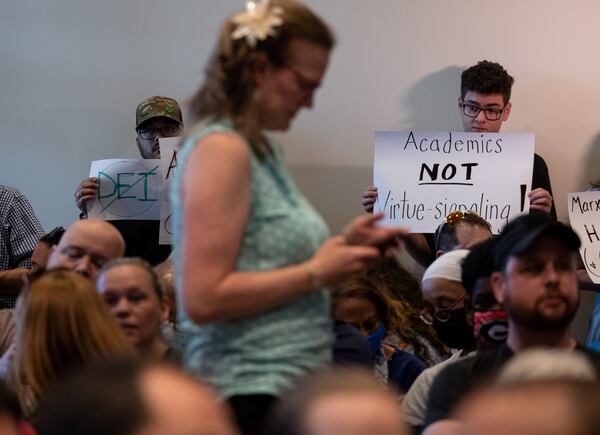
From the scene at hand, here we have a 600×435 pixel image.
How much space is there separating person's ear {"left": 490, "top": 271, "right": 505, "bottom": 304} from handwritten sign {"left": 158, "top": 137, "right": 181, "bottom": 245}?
1690 millimetres

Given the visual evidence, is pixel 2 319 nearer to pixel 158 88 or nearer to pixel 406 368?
pixel 406 368

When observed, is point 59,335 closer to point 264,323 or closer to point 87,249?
point 264,323

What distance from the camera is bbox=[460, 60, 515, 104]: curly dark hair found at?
4500 mm

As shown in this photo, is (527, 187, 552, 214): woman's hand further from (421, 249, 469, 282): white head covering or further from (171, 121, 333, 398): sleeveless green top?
(171, 121, 333, 398): sleeveless green top

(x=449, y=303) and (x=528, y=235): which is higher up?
(x=528, y=235)

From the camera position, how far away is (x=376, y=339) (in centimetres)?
344

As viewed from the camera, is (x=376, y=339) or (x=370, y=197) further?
(x=370, y=197)

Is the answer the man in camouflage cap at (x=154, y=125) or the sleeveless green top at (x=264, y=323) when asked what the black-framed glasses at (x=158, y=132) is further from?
the sleeveless green top at (x=264, y=323)

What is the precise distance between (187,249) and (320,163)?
306 centimetres

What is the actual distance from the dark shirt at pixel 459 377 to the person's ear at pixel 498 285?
0.37 ft

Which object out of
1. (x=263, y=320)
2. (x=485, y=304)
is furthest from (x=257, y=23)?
(x=485, y=304)

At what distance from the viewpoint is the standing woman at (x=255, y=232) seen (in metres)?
1.99

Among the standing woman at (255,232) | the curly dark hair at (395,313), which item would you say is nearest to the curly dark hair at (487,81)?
the curly dark hair at (395,313)

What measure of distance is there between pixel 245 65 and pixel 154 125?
223 cm
